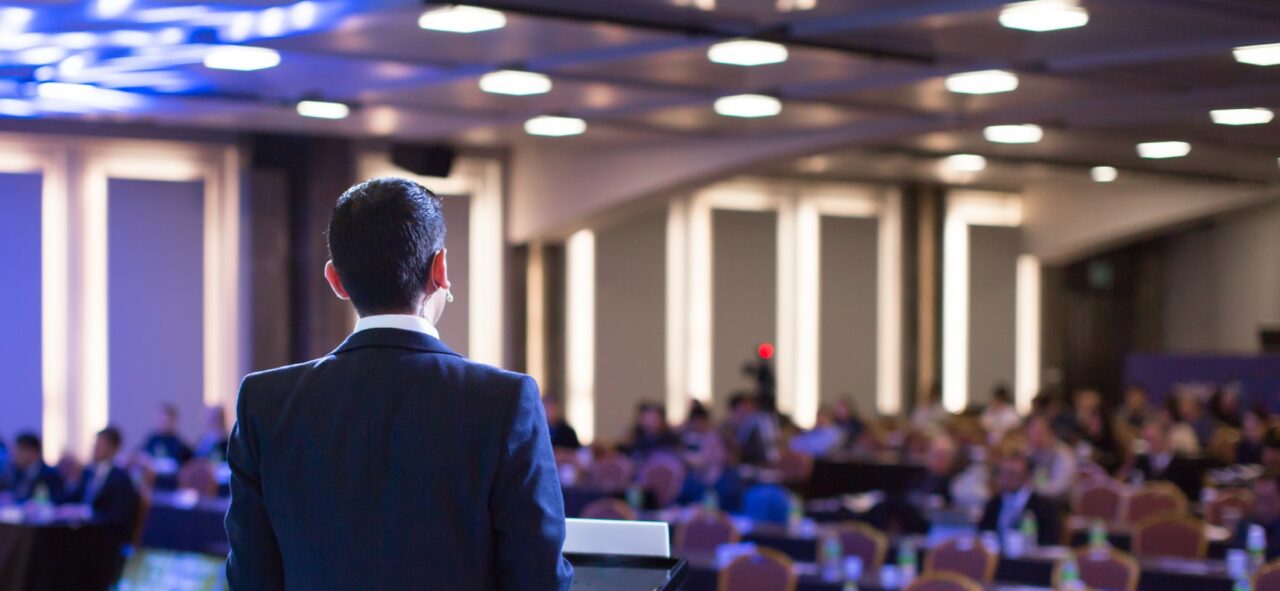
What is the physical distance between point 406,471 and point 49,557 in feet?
29.0

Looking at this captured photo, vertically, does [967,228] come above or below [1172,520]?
above

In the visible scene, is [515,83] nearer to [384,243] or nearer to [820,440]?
[820,440]

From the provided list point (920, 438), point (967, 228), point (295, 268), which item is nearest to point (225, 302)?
point (295, 268)

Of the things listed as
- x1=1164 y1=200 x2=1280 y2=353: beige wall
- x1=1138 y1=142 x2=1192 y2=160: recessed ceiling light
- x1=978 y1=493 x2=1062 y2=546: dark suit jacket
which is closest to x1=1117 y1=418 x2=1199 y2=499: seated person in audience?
x1=1138 y1=142 x2=1192 y2=160: recessed ceiling light

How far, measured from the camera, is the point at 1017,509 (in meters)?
9.80

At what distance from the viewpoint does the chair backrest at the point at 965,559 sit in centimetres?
787

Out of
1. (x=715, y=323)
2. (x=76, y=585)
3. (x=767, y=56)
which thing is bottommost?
(x=76, y=585)

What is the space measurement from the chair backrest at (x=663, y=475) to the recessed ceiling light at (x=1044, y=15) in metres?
5.18

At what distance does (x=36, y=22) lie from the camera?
8367 mm

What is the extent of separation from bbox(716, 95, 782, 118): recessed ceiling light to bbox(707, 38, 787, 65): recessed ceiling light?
182cm

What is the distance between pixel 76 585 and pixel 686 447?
6.40 metres

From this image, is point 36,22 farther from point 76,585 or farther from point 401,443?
point 401,443

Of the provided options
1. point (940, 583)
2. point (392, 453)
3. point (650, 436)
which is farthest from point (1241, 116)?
point (392, 453)

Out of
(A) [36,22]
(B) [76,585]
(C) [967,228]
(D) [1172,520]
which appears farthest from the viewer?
(C) [967,228]
